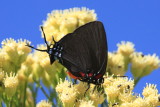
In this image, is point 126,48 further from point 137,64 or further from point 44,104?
point 44,104

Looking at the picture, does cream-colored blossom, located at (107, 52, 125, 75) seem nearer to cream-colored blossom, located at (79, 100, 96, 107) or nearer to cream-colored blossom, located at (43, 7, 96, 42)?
cream-colored blossom, located at (43, 7, 96, 42)

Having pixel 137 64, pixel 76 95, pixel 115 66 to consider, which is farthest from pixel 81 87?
pixel 137 64

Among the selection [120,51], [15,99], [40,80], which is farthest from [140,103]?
[120,51]

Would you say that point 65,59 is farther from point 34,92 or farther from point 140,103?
point 34,92

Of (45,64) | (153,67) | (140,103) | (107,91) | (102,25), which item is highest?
(153,67)

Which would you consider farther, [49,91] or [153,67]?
[153,67]

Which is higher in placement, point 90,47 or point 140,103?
point 90,47

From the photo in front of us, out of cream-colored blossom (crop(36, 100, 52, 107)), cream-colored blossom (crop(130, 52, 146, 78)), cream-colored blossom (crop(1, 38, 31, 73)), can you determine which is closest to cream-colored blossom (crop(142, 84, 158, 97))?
cream-colored blossom (crop(36, 100, 52, 107))

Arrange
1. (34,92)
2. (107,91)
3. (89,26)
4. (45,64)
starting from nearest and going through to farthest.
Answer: (89,26) → (107,91) → (45,64) → (34,92)
